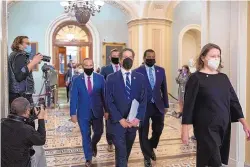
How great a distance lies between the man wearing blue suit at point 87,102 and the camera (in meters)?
4.04

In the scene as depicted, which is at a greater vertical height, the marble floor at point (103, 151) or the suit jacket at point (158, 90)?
the suit jacket at point (158, 90)

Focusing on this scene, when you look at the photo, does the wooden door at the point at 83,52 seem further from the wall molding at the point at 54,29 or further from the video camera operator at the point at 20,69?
the video camera operator at the point at 20,69

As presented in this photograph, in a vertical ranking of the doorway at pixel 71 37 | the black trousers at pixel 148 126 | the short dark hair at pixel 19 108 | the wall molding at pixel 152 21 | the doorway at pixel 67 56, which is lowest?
the black trousers at pixel 148 126

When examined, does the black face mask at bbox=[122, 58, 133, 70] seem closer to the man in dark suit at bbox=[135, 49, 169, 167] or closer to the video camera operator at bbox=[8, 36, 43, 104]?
the man in dark suit at bbox=[135, 49, 169, 167]

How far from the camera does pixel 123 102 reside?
3432mm

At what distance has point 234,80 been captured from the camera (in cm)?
384

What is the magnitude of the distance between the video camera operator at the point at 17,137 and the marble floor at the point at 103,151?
1822mm

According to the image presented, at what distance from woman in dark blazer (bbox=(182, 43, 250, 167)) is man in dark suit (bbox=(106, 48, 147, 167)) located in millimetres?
818

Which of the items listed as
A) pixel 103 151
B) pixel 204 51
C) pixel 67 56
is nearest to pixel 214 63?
pixel 204 51

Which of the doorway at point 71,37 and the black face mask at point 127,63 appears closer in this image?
the black face mask at point 127,63

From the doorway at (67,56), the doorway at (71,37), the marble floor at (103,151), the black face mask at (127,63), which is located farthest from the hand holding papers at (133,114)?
the doorway at (67,56)

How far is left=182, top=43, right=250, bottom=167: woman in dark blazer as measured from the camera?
270cm

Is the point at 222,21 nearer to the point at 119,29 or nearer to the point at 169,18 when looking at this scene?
the point at 169,18

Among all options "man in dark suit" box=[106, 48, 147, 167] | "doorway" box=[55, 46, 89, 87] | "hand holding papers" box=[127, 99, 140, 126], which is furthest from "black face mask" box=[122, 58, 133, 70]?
"doorway" box=[55, 46, 89, 87]
